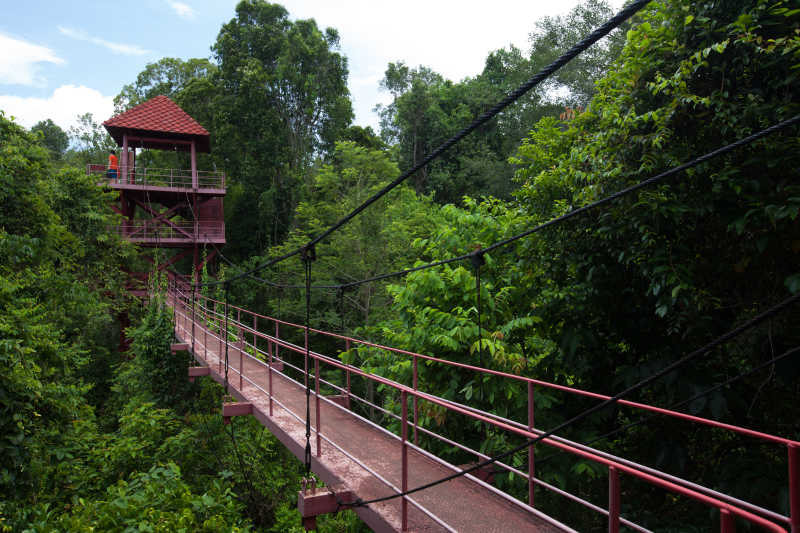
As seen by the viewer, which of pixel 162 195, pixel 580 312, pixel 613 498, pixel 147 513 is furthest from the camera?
pixel 162 195

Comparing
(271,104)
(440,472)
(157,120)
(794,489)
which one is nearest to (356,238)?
(157,120)

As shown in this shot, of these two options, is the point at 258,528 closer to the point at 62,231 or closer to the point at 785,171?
the point at 62,231

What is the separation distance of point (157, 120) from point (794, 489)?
19.5 metres

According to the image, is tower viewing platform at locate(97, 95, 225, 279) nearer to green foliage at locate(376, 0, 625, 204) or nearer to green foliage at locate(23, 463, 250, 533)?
green foliage at locate(376, 0, 625, 204)

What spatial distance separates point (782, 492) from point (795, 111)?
2286 millimetres

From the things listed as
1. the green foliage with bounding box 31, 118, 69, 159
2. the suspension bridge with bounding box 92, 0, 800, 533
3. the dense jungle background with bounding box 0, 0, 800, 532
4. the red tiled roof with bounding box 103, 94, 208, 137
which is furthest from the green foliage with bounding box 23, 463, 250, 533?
the green foliage with bounding box 31, 118, 69, 159

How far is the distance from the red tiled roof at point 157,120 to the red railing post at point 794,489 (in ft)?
61.0

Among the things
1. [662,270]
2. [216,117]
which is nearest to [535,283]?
[662,270]

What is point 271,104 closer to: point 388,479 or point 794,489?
point 388,479

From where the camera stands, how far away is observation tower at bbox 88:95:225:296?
16422 millimetres

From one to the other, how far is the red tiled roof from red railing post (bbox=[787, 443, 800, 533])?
1859cm

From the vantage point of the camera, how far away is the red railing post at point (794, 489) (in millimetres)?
1338

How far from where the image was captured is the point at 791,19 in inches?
130

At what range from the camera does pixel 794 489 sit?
4.42ft
